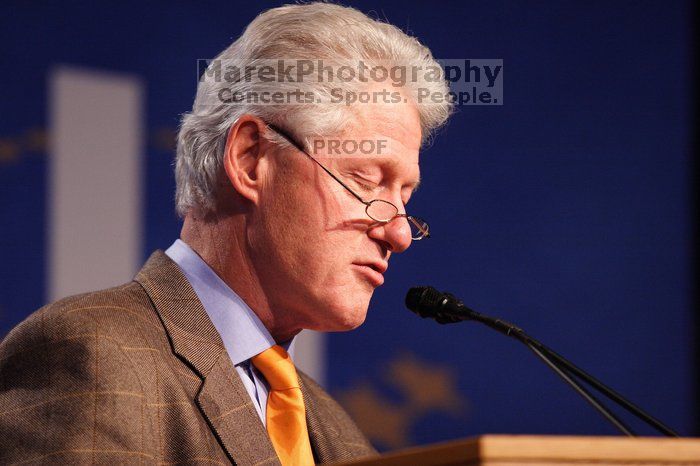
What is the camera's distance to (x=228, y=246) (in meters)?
1.94

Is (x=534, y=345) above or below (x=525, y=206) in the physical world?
below

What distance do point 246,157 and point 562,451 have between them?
3.46 feet

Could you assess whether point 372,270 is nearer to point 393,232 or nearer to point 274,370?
point 393,232

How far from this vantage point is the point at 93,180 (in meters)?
2.99

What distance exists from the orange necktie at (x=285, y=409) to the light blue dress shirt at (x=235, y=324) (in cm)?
2

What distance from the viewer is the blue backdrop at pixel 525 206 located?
122 inches

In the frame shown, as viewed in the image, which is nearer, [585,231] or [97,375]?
[97,375]

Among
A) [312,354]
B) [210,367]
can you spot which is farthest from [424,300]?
[312,354]

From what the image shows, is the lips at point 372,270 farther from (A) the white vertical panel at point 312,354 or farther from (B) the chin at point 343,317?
(A) the white vertical panel at point 312,354

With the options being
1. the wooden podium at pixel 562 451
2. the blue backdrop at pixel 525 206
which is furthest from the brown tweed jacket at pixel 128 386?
the blue backdrop at pixel 525 206

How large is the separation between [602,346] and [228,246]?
1738 millimetres

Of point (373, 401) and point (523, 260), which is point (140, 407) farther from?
point (523, 260)

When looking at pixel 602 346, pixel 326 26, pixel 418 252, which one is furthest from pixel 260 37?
pixel 602 346

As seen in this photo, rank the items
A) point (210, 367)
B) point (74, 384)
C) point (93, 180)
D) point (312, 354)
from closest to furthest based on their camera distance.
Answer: point (74, 384) < point (210, 367) < point (93, 180) < point (312, 354)
